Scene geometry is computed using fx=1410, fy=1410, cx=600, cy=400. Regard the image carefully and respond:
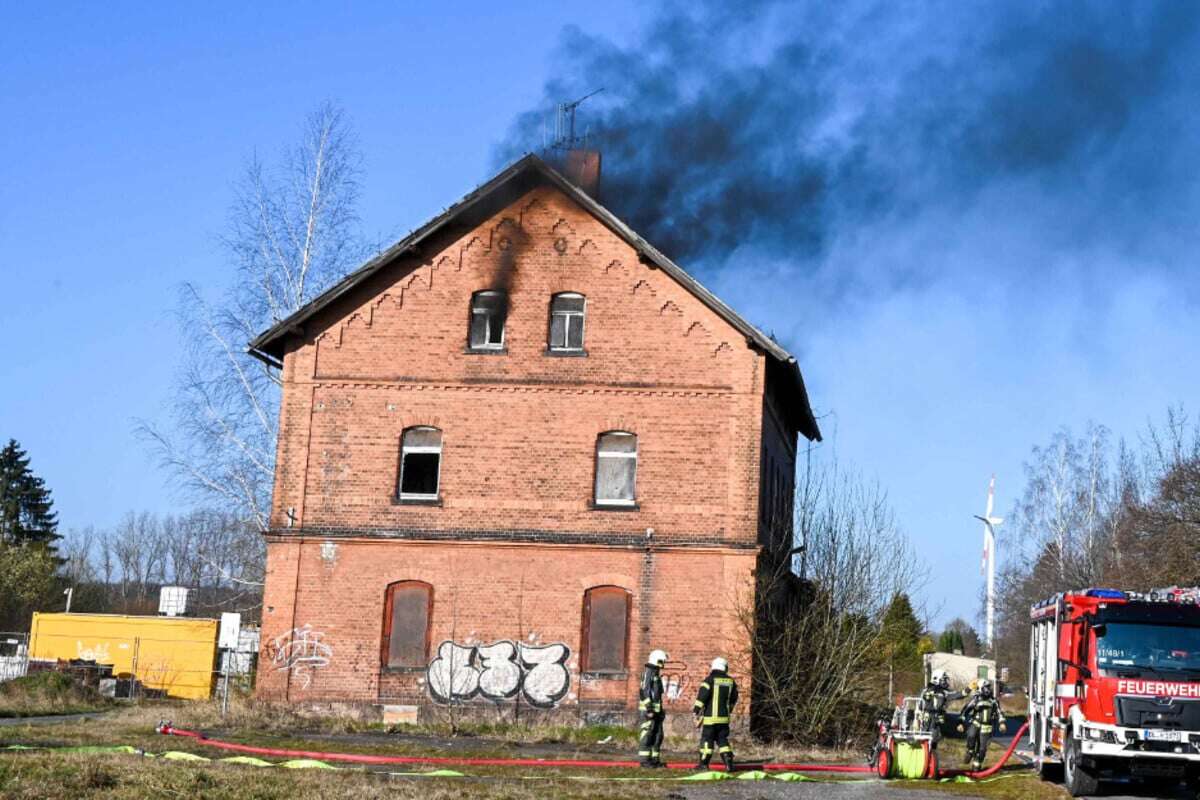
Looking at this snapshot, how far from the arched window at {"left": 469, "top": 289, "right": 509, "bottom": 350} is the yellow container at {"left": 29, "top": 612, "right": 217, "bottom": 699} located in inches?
665

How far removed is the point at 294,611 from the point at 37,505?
1971 inches

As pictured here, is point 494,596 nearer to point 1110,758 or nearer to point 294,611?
point 294,611

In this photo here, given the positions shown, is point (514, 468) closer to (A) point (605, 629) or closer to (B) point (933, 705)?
(A) point (605, 629)

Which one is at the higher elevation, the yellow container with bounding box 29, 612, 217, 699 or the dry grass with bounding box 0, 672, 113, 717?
the yellow container with bounding box 29, 612, 217, 699

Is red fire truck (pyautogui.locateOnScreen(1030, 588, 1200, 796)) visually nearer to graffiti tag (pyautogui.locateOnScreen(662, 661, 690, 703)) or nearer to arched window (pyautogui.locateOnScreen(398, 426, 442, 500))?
graffiti tag (pyautogui.locateOnScreen(662, 661, 690, 703))

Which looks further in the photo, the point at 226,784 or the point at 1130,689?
the point at 1130,689

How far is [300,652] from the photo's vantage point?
26188 millimetres

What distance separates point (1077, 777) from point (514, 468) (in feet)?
39.5

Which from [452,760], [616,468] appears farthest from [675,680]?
[452,760]

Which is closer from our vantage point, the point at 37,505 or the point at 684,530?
the point at 684,530

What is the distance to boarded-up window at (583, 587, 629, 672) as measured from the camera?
25.8m

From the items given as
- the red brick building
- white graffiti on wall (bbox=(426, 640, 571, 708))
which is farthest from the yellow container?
white graffiti on wall (bbox=(426, 640, 571, 708))

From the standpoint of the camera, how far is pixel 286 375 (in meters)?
27.1

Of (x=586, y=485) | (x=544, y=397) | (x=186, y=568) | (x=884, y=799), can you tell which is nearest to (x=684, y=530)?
(x=586, y=485)
